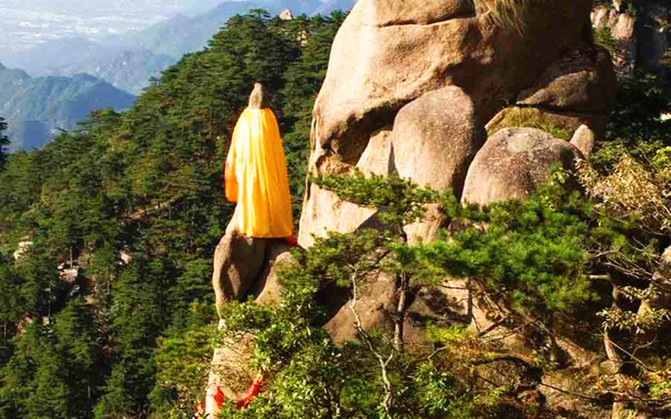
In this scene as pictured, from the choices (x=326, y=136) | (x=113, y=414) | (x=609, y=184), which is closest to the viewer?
(x=609, y=184)

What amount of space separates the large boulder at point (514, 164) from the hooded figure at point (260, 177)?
212cm

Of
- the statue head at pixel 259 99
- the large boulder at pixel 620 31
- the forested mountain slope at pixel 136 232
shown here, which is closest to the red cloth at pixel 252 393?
the statue head at pixel 259 99

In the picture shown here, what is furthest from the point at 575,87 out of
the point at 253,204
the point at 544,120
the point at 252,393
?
the point at 252,393

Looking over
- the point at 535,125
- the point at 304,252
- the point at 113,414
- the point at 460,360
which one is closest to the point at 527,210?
the point at 460,360

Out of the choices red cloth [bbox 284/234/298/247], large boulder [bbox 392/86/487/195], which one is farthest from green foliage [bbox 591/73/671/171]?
red cloth [bbox 284/234/298/247]

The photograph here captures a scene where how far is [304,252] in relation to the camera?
7703mm

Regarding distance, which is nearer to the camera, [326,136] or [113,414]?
[326,136]

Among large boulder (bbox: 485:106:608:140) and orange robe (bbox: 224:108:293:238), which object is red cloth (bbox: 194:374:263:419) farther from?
large boulder (bbox: 485:106:608:140)

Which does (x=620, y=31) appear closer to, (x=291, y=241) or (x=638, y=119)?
(x=638, y=119)

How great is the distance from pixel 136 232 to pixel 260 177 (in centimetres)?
2652

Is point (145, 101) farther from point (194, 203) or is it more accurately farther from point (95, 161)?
point (194, 203)

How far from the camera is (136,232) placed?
33844 millimetres

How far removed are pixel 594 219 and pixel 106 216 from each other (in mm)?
30301

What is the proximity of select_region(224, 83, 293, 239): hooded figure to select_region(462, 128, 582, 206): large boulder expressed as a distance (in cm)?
212
